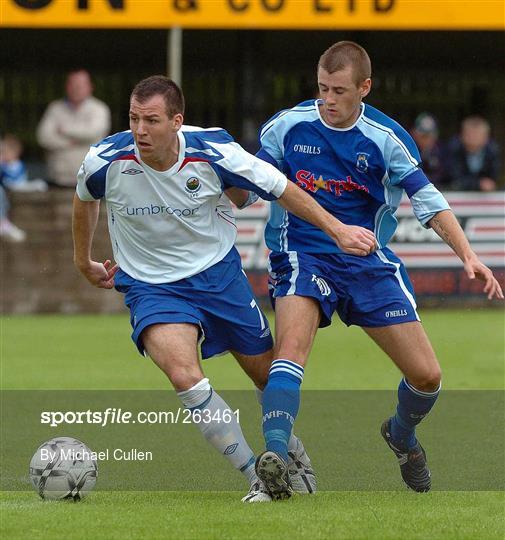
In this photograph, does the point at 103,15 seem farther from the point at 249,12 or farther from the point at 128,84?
the point at 128,84

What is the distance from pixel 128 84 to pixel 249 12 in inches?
214

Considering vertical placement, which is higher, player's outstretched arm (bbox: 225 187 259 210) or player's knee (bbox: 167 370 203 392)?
player's outstretched arm (bbox: 225 187 259 210)

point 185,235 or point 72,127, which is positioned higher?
point 185,235

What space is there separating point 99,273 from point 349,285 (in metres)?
1.33

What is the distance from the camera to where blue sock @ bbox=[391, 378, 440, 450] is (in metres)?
7.09

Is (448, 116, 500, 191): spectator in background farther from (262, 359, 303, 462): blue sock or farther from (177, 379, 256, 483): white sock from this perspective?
(177, 379, 256, 483): white sock

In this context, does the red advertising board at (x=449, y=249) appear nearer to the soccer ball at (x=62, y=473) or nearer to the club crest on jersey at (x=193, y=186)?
the club crest on jersey at (x=193, y=186)

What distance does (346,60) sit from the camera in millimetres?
6797

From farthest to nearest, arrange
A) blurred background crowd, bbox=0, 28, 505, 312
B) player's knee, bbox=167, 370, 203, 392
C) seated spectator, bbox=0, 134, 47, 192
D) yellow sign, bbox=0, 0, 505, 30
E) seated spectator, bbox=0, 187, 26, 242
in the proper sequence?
1. blurred background crowd, bbox=0, 28, 505, 312
2. seated spectator, bbox=0, 134, 47, 192
3. yellow sign, bbox=0, 0, 505, 30
4. seated spectator, bbox=0, 187, 26, 242
5. player's knee, bbox=167, 370, 203, 392

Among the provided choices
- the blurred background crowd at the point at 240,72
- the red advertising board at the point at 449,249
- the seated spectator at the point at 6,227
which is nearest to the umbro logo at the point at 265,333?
the seated spectator at the point at 6,227

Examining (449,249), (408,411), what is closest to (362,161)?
(408,411)

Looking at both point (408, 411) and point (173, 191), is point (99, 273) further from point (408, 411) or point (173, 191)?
point (408, 411)

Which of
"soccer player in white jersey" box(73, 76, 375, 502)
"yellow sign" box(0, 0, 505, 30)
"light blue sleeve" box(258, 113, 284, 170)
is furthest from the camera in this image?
"yellow sign" box(0, 0, 505, 30)

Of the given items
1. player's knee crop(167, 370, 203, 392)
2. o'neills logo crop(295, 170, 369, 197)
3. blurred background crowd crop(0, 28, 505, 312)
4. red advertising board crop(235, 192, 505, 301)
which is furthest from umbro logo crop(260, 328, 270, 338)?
blurred background crowd crop(0, 28, 505, 312)
